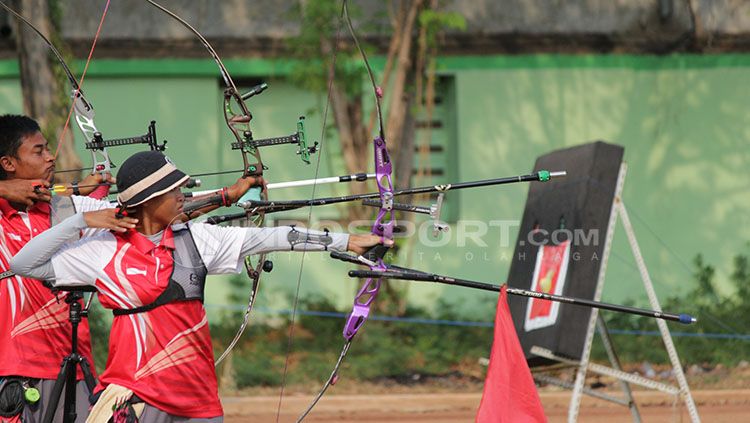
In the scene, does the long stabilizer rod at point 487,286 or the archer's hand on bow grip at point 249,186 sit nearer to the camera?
the long stabilizer rod at point 487,286

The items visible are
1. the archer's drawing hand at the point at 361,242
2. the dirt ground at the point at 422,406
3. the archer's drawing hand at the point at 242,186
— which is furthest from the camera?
the dirt ground at the point at 422,406

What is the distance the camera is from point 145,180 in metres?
4.36

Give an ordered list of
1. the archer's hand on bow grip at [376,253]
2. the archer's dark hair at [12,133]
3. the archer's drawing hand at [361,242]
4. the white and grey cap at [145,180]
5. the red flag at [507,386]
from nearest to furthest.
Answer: the white and grey cap at [145,180] < the archer's drawing hand at [361,242] < the archer's hand on bow grip at [376,253] < the archer's dark hair at [12,133] < the red flag at [507,386]

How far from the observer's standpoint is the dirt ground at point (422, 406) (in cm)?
903

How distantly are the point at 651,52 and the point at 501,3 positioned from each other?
1643 mm

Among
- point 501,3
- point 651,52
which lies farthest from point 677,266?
point 501,3

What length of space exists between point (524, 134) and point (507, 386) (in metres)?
6.81

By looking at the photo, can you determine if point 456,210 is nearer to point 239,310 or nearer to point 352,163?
point 352,163

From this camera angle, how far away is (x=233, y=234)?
4500mm

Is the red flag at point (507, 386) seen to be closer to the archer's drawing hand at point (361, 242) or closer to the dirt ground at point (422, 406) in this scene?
the archer's drawing hand at point (361, 242)

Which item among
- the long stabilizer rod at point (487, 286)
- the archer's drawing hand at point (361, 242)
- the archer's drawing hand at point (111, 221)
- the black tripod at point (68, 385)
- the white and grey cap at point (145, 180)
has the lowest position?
the black tripod at point (68, 385)

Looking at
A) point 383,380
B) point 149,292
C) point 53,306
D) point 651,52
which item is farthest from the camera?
point 651,52

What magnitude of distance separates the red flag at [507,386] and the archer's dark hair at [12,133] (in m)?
2.27

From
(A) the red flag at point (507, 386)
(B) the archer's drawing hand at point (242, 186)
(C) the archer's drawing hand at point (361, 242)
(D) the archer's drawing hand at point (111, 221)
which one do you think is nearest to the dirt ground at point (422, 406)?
(A) the red flag at point (507, 386)
